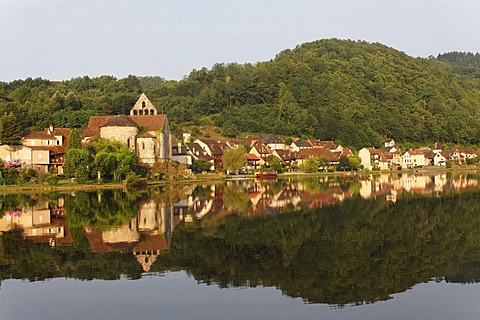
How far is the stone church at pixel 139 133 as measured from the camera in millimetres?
62781

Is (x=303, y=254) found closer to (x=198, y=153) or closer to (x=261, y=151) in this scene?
(x=198, y=153)

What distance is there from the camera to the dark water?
12891 mm

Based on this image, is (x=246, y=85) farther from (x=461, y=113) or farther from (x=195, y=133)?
(x=461, y=113)

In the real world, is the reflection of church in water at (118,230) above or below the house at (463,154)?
below

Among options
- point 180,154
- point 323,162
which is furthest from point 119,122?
point 323,162

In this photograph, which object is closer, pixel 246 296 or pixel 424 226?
pixel 246 296

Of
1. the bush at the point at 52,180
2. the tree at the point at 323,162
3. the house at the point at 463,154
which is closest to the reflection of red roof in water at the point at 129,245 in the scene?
the bush at the point at 52,180

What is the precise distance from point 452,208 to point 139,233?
18.0m

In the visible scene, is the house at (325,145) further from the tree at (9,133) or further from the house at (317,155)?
the tree at (9,133)

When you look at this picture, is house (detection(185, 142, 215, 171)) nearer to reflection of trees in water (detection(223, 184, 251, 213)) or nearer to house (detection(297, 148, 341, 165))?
house (detection(297, 148, 341, 165))

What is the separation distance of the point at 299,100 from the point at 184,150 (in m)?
64.1

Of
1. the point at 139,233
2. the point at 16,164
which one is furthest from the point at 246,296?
the point at 16,164

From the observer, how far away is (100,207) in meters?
33.7

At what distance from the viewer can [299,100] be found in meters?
135
